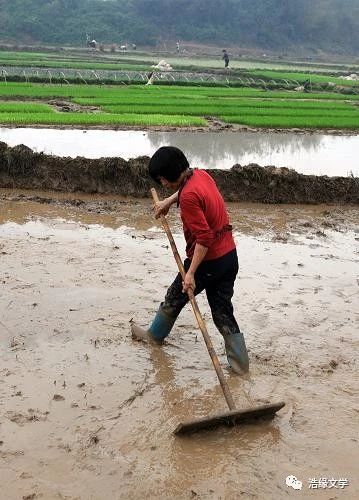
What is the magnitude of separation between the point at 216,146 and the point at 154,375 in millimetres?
9734

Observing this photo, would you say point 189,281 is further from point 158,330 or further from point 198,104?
point 198,104

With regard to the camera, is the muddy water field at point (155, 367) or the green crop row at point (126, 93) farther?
the green crop row at point (126, 93)

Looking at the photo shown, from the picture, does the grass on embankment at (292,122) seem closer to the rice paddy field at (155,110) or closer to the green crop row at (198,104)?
the rice paddy field at (155,110)

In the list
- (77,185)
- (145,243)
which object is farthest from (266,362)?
(77,185)

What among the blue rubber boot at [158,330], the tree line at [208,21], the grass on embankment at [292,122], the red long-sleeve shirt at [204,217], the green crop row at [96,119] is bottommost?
the blue rubber boot at [158,330]

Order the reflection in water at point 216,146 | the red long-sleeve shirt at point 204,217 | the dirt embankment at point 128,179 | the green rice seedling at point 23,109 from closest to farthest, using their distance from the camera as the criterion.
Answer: the red long-sleeve shirt at point 204,217, the dirt embankment at point 128,179, the reflection in water at point 216,146, the green rice seedling at point 23,109

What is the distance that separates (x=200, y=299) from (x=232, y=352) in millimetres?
1282

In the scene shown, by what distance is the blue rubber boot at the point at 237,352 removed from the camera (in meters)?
3.96

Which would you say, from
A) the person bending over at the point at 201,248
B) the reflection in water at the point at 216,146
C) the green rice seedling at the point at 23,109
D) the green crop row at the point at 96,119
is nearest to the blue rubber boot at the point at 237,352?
the person bending over at the point at 201,248

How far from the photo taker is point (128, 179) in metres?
8.98

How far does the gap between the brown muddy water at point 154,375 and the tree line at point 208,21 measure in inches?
2778

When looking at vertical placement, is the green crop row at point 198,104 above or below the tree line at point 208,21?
below

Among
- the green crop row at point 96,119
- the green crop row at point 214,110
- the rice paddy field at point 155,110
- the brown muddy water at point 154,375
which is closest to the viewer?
the brown muddy water at point 154,375

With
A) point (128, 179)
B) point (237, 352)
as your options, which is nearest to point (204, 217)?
point (237, 352)
